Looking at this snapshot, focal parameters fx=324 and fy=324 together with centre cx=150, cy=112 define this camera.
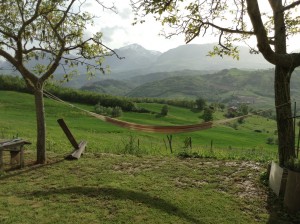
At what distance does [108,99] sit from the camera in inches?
3962

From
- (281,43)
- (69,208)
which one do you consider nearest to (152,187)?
(69,208)

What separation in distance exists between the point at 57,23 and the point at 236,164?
7.79 m

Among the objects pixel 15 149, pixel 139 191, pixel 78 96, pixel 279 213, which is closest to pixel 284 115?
pixel 279 213

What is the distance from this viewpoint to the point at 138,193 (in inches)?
316

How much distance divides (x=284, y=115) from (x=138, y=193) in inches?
165

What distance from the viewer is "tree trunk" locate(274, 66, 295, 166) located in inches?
323

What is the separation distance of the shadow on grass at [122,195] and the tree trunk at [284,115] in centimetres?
325

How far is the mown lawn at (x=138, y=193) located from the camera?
264 inches

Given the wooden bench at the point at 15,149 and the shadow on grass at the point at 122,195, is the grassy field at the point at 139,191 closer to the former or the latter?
the shadow on grass at the point at 122,195

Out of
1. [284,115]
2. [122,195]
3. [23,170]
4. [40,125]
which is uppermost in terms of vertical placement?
[284,115]

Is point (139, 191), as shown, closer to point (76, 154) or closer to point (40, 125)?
point (76, 154)

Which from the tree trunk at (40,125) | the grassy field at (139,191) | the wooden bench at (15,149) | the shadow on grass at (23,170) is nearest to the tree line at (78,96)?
the tree trunk at (40,125)

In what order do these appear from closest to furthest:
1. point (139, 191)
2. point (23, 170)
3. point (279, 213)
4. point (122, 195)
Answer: point (279, 213) < point (122, 195) < point (139, 191) < point (23, 170)

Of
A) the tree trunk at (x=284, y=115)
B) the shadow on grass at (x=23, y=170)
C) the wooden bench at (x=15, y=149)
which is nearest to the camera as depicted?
the tree trunk at (x=284, y=115)
